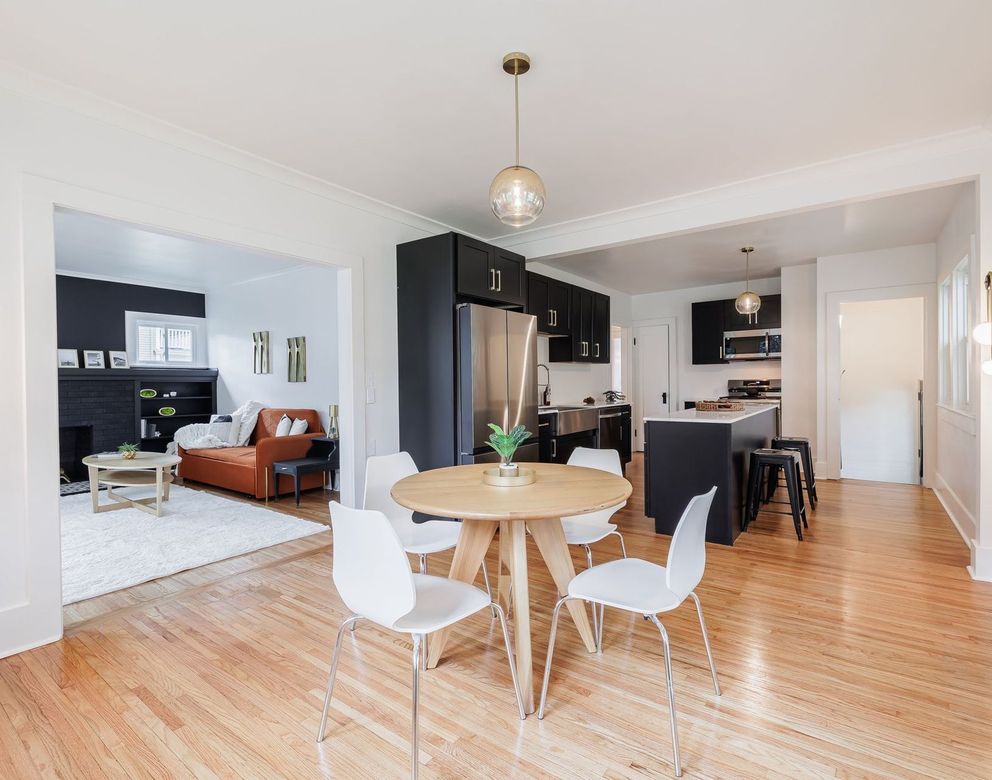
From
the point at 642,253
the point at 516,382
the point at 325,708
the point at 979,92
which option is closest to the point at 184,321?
the point at 516,382

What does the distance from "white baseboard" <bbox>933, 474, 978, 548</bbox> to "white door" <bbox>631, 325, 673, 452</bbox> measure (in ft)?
11.3

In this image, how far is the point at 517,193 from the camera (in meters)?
2.20

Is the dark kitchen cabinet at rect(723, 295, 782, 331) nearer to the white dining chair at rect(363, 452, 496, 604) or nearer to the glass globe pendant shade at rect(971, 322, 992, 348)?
the glass globe pendant shade at rect(971, 322, 992, 348)

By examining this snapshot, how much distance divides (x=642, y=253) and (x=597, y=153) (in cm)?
275

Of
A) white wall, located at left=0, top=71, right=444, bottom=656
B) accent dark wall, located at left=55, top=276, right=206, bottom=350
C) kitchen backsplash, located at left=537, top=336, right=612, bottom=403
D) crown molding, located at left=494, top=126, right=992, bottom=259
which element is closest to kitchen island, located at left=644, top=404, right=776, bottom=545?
crown molding, located at left=494, top=126, right=992, bottom=259

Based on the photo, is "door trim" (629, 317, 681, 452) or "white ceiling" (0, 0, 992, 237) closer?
"white ceiling" (0, 0, 992, 237)

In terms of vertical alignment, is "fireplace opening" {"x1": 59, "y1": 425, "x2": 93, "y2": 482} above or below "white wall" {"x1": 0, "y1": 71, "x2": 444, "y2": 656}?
below

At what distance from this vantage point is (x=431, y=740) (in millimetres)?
1804

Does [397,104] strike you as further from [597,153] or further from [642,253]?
[642,253]

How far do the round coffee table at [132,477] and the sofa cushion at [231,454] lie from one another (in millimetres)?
583

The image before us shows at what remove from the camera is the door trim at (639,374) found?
8185 mm

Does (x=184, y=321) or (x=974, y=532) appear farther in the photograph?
(x=184, y=321)

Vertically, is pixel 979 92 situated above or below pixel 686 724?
above

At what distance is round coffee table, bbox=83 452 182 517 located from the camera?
4.99 m
